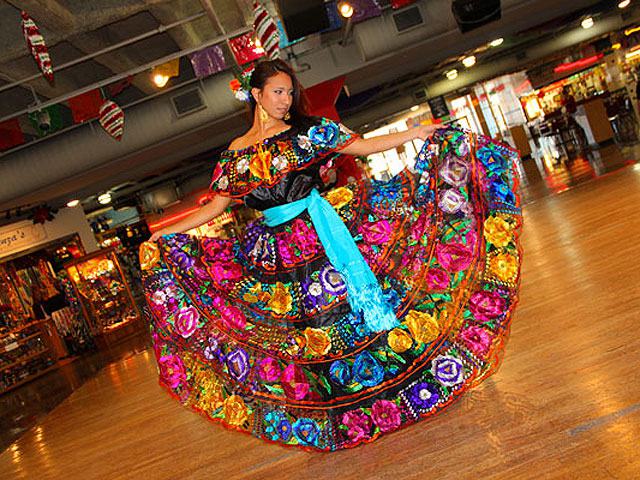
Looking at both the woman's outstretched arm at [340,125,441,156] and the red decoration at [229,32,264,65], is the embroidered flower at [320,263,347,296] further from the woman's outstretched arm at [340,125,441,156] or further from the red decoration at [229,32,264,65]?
the red decoration at [229,32,264,65]

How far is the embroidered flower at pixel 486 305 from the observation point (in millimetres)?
2248

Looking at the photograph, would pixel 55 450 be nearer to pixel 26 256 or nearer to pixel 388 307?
pixel 388 307

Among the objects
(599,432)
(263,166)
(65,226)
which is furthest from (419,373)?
(65,226)

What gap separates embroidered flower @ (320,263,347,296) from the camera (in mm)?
2299

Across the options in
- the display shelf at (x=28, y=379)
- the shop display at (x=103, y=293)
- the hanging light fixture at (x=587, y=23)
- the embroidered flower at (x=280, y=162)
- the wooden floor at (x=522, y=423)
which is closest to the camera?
the wooden floor at (x=522, y=423)

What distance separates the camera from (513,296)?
224cm

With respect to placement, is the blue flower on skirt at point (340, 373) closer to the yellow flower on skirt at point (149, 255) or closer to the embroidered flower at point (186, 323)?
the embroidered flower at point (186, 323)

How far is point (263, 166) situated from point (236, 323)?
0.60 meters

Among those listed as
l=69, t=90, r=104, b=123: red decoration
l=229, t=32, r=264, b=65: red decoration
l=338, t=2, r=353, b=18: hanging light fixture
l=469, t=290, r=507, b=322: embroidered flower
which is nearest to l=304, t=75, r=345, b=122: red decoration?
l=338, t=2, r=353, b=18: hanging light fixture

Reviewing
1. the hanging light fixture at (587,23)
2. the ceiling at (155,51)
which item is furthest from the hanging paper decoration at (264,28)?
the hanging light fixture at (587,23)

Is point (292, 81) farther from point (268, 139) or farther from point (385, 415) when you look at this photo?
point (385, 415)

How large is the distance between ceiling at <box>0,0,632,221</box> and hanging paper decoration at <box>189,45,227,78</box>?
20 cm

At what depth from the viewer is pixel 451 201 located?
2363mm

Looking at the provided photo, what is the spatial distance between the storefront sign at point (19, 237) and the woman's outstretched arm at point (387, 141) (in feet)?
34.2
